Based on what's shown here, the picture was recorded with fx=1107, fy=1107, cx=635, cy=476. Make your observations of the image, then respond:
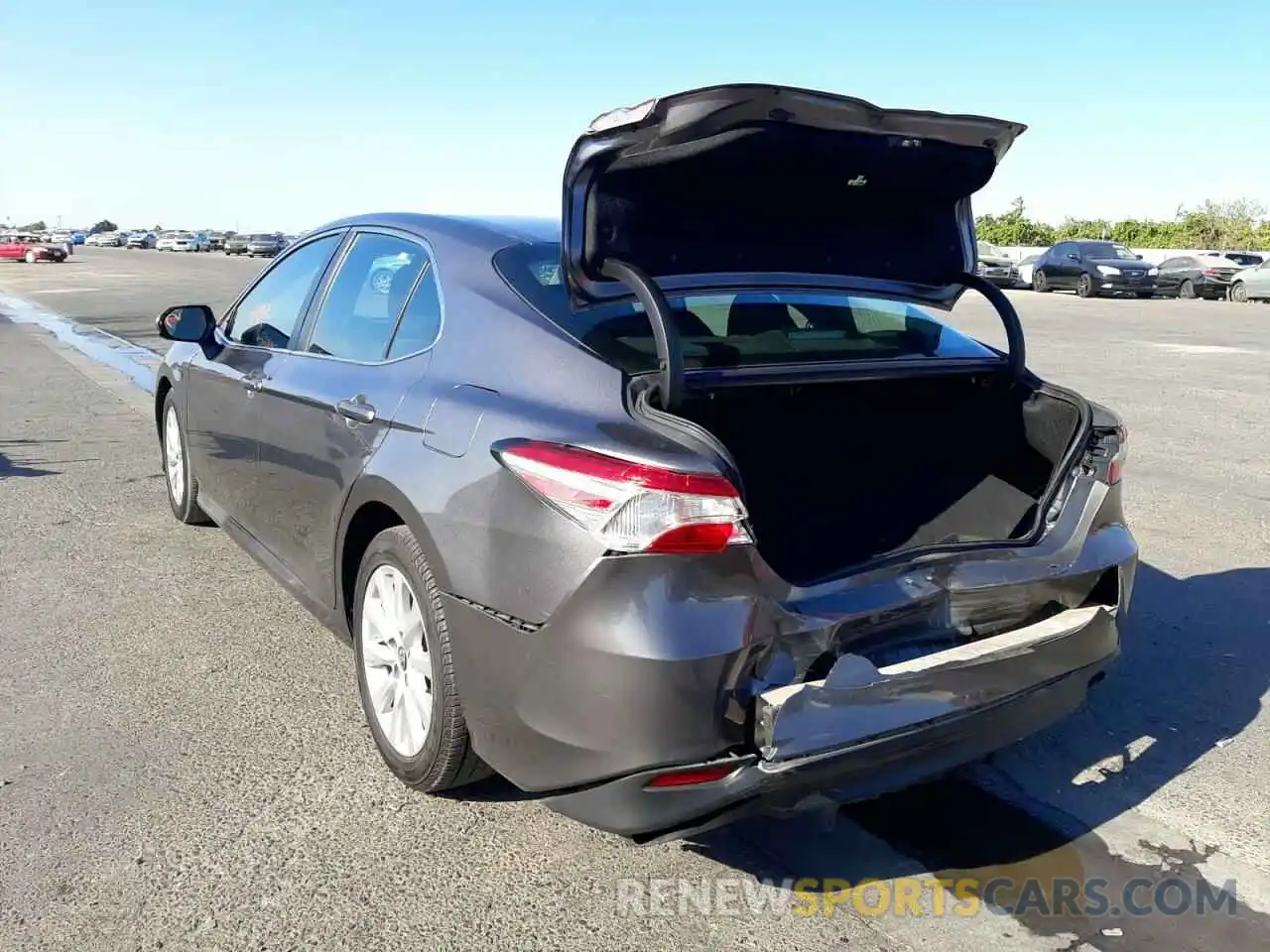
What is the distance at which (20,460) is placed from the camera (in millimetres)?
7648

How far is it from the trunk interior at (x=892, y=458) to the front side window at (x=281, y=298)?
1.87 meters

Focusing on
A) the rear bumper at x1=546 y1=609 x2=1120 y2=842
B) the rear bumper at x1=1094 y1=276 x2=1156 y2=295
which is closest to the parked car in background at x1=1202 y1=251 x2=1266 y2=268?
the rear bumper at x1=1094 y1=276 x2=1156 y2=295

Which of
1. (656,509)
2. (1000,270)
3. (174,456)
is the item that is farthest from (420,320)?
(1000,270)

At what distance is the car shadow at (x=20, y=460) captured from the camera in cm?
723

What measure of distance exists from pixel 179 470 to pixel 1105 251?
30426mm

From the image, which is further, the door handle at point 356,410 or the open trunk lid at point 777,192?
the door handle at point 356,410

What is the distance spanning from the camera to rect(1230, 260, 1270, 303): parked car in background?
28.6 meters

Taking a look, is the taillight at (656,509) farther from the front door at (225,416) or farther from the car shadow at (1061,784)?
the front door at (225,416)

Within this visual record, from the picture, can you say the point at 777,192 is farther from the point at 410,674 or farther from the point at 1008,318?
the point at 410,674

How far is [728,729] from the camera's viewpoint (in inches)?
96.5

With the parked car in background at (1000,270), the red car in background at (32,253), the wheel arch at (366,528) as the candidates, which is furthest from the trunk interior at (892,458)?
the red car in background at (32,253)

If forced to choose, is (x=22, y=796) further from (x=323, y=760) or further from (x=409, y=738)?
(x=409, y=738)

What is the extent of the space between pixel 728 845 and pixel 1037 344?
578 inches

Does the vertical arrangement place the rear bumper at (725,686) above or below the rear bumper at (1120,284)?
below
